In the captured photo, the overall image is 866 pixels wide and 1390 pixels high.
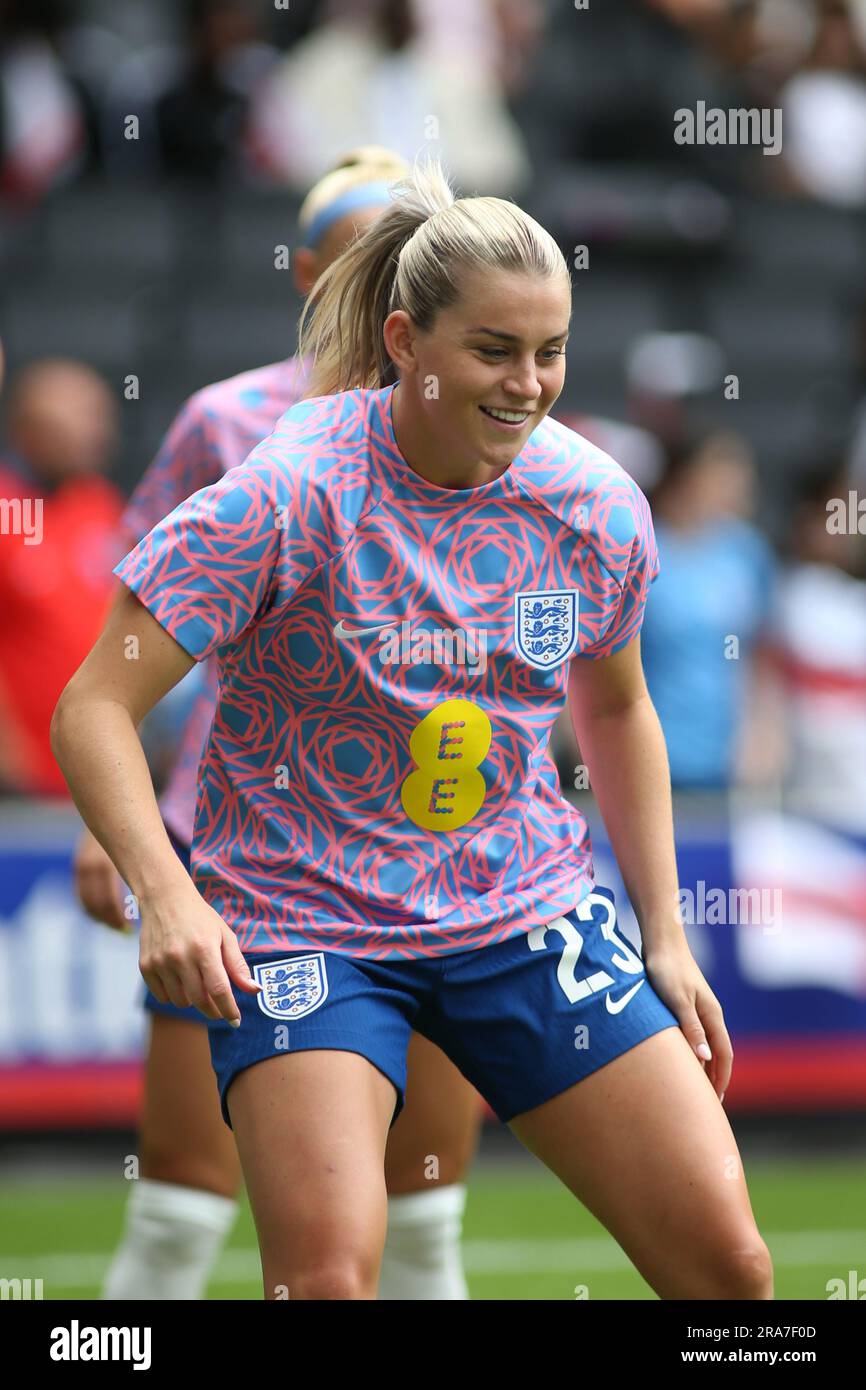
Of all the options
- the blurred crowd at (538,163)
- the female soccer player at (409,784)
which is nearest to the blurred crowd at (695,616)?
the blurred crowd at (538,163)

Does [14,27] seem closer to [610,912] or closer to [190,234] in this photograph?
[190,234]

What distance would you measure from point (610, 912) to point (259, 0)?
26.1 ft

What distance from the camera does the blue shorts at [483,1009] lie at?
10.1 ft

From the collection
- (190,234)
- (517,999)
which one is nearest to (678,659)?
(190,234)

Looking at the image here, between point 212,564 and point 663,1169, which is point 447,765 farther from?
point 663,1169

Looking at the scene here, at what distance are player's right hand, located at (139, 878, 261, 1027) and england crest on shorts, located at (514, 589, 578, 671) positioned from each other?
0.62m

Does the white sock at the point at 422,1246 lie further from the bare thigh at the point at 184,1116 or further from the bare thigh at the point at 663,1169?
the bare thigh at the point at 663,1169

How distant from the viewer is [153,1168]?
4156 mm

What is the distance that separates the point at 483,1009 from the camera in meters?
3.23

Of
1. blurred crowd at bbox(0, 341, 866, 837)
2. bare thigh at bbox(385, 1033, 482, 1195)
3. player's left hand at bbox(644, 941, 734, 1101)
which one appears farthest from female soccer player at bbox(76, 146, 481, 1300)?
blurred crowd at bbox(0, 341, 866, 837)

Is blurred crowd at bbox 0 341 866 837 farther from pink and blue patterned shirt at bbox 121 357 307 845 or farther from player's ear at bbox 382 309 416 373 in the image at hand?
player's ear at bbox 382 309 416 373

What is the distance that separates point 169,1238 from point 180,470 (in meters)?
1.46

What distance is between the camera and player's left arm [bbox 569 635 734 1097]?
3.40 metres

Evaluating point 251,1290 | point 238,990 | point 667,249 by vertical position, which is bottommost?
point 251,1290
